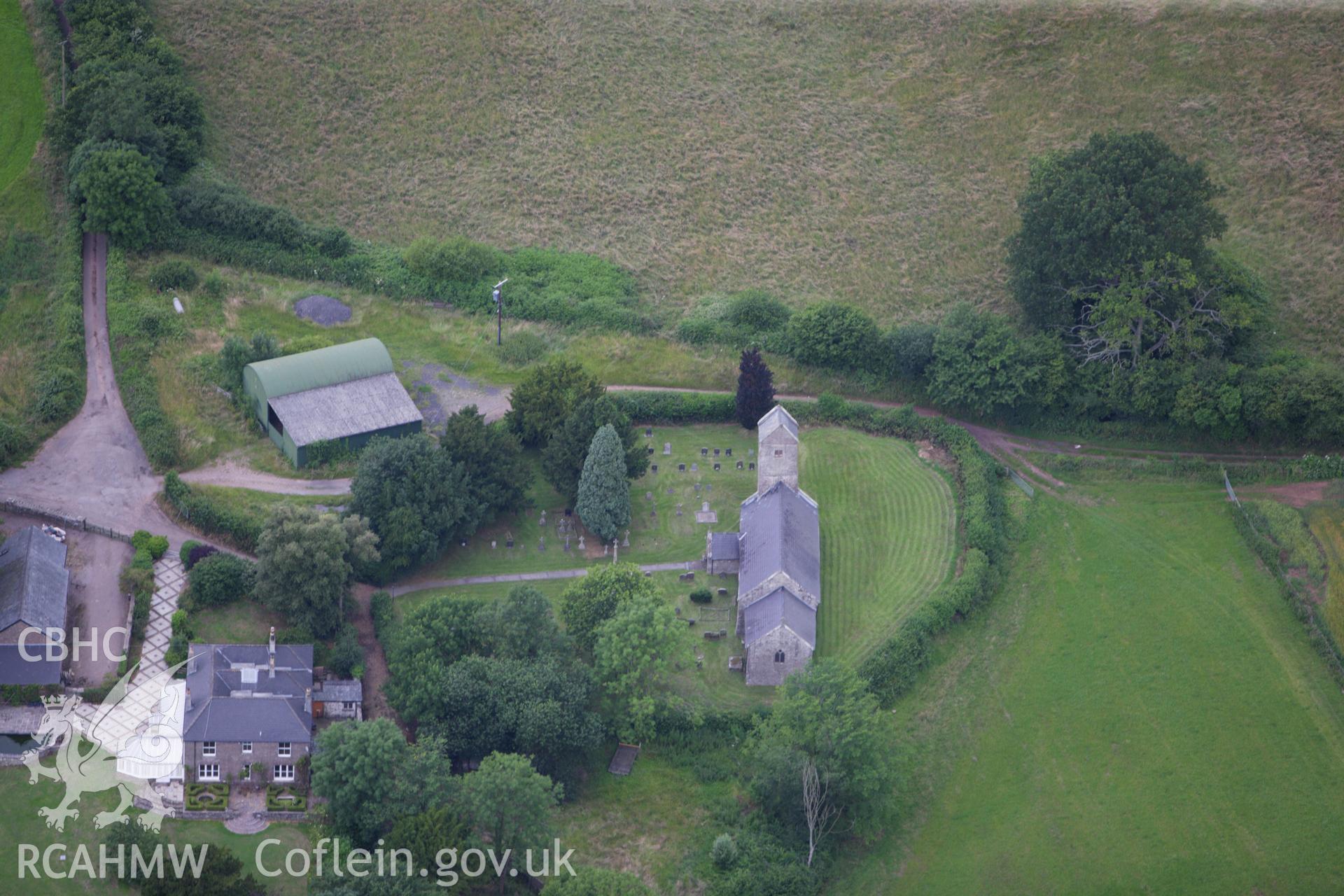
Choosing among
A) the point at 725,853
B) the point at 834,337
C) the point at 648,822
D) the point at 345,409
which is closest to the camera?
the point at 725,853

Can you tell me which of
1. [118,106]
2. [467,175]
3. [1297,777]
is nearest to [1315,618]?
[1297,777]

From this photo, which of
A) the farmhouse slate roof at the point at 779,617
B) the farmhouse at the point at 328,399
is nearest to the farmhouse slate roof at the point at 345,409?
the farmhouse at the point at 328,399

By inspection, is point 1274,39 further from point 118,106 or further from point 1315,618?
point 118,106

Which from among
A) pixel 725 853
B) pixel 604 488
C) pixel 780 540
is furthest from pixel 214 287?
pixel 725 853

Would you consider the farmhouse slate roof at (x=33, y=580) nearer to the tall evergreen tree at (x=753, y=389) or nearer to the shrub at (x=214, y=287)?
the shrub at (x=214, y=287)

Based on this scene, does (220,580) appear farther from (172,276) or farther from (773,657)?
(172,276)

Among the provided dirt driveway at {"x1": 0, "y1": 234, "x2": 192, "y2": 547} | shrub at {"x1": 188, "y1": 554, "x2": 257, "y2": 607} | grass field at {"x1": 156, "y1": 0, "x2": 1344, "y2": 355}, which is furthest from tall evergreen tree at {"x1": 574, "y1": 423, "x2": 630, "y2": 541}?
grass field at {"x1": 156, "y1": 0, "x2": 1344, "y2": 355}
